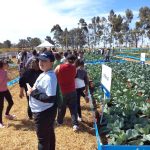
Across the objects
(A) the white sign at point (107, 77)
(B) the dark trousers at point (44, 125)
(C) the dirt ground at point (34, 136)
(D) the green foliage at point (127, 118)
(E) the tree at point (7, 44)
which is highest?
(A) the white sign at point (107, 77)

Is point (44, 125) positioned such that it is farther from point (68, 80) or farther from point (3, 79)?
point (3, 79)

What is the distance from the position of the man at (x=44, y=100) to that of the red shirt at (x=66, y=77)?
2389mm

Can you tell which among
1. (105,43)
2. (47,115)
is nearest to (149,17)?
(105,43)

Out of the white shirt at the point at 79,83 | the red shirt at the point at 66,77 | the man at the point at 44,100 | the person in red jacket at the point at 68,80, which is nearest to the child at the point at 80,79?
the white shirt at the point at 79,83

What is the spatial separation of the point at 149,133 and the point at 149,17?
72.1 m

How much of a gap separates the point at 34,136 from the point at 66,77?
146 centimetres

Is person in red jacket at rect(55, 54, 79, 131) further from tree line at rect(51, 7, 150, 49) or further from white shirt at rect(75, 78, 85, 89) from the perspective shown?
tree line at rect(51, 7, 150, 49)

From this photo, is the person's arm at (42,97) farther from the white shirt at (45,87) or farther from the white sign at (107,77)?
the white sign at (107,77)

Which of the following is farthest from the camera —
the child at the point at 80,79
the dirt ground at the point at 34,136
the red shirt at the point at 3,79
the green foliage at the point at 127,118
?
the child at the point at 80,79

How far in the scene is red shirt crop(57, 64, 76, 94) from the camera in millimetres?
7699

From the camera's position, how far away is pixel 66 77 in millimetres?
7730

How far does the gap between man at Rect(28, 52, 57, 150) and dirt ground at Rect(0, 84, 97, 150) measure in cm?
173

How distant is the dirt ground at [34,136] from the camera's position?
707 cm

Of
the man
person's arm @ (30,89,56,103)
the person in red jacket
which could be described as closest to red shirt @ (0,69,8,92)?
the person in red jacket
